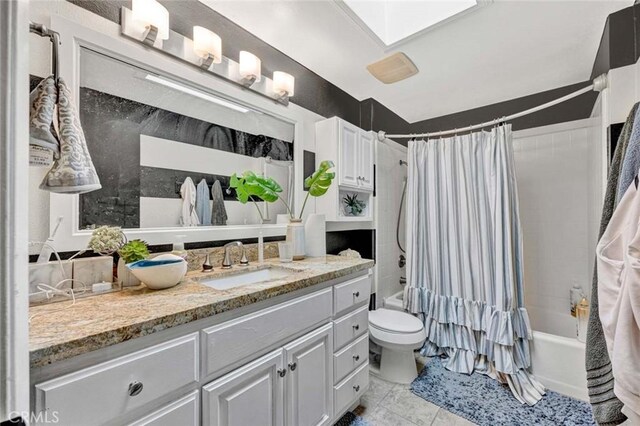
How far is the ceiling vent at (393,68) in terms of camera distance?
79.0 inches

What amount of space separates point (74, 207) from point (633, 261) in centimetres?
199

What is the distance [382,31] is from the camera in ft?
5.89

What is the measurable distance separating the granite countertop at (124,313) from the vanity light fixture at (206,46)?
1.16 metres

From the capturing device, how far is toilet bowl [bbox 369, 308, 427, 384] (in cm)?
185

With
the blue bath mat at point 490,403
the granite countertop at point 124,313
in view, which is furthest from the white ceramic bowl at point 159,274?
the blue bath mat at point 490,403

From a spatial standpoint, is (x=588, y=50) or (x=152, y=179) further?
(x=588, y=50)

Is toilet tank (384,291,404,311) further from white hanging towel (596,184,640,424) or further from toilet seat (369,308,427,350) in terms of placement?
white hanging towel (596,184,640,424)

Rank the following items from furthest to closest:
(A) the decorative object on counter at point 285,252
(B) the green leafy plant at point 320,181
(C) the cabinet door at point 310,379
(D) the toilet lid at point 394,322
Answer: (D) the toilet lid at point 394,322 < (B) the green leafy plant at point 320,181 < (A) the decorative object on counter at point 285,252 < (C) the cabinet door at point 310,379

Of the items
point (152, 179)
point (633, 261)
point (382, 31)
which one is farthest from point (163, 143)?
point (633, 261)

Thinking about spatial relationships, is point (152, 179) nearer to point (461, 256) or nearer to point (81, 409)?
point (81, 409)

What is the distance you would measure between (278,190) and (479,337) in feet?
6.35

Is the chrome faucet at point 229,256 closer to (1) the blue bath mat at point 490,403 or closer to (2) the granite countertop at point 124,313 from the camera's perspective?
(2) the granite countertop at point 124,313

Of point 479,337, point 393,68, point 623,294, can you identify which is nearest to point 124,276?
point 623,294

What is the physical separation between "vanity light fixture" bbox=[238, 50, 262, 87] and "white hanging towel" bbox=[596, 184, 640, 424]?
6.10 feet
